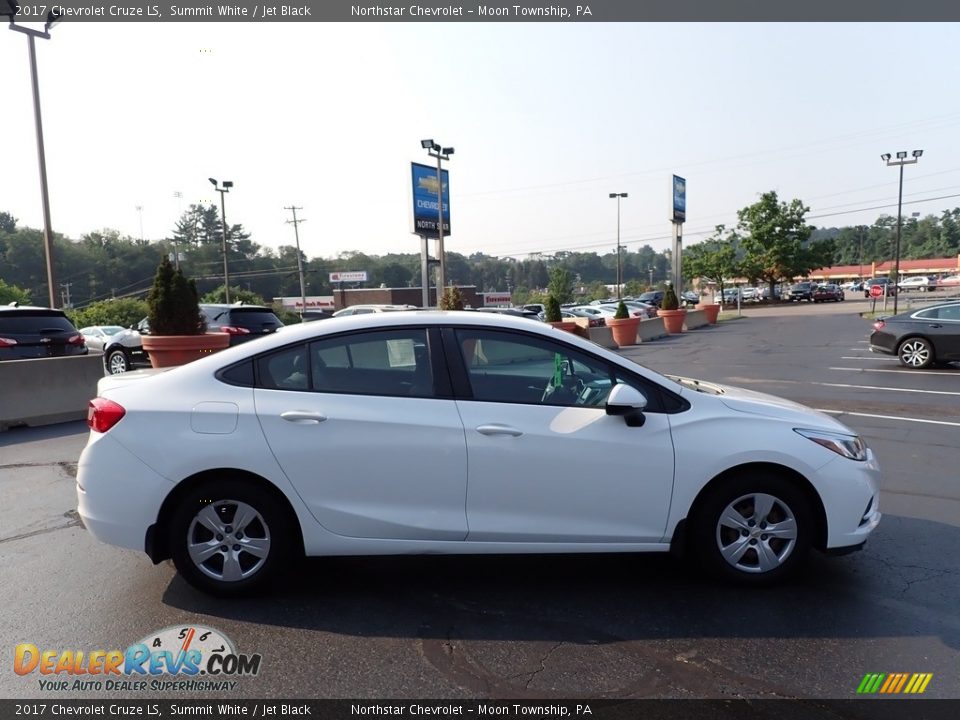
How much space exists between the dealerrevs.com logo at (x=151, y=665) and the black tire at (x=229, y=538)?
0.37 metres

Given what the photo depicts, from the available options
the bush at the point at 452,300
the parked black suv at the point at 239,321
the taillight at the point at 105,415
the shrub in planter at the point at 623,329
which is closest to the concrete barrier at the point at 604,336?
the shrub in planter at the point at 623,329

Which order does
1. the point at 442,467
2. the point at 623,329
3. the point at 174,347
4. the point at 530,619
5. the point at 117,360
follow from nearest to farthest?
the point at 530,619 < the point at 442,467 < the point at 174,347 < the point at 117,360 < the point at 623,329

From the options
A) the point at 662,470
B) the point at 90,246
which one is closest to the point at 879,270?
the point at 90,246

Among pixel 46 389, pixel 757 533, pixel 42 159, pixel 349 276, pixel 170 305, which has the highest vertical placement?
pixel 42 159

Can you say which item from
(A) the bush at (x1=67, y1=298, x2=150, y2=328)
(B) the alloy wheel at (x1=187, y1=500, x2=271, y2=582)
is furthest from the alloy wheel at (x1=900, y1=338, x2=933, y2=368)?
(A) the bush at (x1=67, y1=298, x2=150, y2=328)

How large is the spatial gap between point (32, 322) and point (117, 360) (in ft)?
16.0

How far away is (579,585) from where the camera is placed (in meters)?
4.11

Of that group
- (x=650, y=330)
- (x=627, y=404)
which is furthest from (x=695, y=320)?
(x=627, y=404)

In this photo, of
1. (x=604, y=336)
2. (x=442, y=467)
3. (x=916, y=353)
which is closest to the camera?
(x=442, y=467)

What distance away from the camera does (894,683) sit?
3061 mm

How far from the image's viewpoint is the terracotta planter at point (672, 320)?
30.0 meters

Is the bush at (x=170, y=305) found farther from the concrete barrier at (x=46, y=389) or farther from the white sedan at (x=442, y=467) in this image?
the white sedan at (x=442, y=467)

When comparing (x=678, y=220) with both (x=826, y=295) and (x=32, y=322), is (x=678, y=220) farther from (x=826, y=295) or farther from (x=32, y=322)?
(x=32, y=322)

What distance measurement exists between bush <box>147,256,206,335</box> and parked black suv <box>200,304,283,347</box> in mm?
2863
